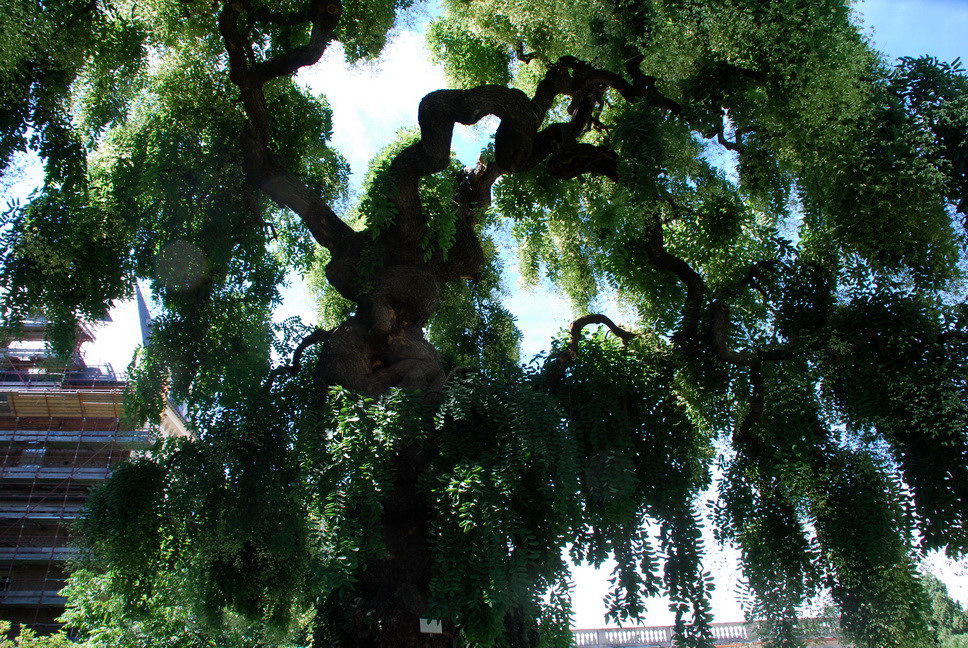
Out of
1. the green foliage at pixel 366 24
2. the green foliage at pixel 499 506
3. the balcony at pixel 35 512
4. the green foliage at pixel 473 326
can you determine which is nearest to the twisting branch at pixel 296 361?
the green foliage at pixel 473 326

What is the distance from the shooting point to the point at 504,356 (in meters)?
5.55

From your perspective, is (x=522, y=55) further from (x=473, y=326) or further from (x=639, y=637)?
(x=639, y=637)

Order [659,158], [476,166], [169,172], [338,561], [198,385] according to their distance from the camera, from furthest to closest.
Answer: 1. [476,166]
2. [198,385]
3. [169,172]
4. [659,158]
5. [338,561]

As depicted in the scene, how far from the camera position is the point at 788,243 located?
18.8 feet

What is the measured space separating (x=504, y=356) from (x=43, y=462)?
71.4ft

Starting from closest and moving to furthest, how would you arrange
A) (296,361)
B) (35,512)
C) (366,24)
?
(296,361) < (366,24) < (35,512)

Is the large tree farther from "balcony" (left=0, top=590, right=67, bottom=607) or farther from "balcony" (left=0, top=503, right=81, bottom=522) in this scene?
"balcony" (left=0, top=503, right=81, bottom=522)

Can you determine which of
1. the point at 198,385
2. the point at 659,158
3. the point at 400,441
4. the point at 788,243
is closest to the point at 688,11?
the point at 659,158

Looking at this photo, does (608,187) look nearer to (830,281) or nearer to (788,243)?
(788,243)

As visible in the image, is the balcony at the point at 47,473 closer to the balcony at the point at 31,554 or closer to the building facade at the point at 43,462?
the building facade at the point at 43,462

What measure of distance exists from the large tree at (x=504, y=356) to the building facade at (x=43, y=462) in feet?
52.2

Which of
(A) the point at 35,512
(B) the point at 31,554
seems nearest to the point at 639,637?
(B) the point at 31,554

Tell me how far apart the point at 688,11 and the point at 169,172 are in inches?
161

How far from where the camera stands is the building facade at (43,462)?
19.9 m
